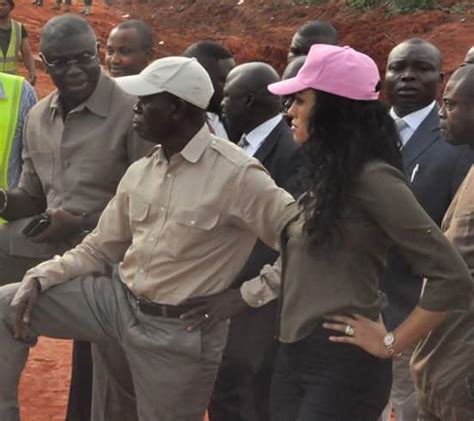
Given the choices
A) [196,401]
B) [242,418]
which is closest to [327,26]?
[242,418]

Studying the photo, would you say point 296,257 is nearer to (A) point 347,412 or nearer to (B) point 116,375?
(A) point 347,412

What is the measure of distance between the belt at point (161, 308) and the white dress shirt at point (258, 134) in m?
1.16

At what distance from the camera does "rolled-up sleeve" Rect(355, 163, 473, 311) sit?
361cm

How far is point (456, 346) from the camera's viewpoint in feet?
12.9

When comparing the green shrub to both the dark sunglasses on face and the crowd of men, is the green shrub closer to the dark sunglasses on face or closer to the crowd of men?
the crowd of men

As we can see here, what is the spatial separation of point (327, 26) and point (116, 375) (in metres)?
3.24

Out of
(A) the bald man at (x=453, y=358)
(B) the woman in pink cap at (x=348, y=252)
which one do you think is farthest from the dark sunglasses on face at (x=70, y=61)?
(A) the bald man at (x=453, y=358)

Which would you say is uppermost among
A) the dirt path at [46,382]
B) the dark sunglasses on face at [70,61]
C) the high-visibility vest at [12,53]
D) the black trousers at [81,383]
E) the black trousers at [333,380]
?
the dark sunglasses on face at [70,61]

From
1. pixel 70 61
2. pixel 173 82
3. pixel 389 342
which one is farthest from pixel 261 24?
pixel 389 342

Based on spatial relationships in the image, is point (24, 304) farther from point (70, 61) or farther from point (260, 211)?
point (70, 61)

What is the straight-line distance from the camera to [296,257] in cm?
384

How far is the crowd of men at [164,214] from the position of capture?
14.5ft

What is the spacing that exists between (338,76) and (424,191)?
1571 millimetres

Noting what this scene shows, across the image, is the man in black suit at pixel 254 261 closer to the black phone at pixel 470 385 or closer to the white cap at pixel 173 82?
the white cap at pixel 173 82
